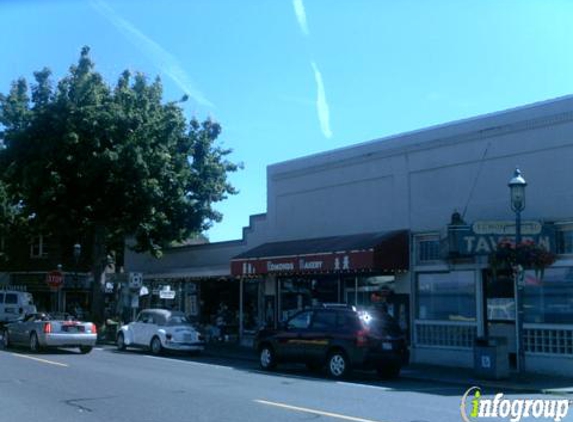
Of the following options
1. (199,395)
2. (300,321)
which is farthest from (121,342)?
(199,395)

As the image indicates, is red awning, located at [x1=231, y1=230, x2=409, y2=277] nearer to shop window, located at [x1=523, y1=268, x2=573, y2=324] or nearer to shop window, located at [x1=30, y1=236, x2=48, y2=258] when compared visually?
shop window, located at [x1=523, y1=268, x2=573, y2=324]

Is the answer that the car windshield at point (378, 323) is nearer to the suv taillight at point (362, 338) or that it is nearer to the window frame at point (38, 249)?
the suv taillight at point (362, 338)

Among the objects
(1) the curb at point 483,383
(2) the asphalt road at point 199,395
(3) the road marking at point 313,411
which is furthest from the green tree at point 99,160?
(3) the road marking at point 313,411

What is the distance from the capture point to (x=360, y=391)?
567 inches

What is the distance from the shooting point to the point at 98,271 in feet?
105

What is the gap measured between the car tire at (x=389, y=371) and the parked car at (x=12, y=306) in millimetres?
25681

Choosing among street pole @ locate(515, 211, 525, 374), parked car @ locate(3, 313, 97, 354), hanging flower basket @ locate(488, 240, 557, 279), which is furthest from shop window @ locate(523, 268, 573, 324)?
parked car @ locate(3, 313, 97, 354)

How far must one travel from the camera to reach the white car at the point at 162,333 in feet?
76.6

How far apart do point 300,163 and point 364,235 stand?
463cm

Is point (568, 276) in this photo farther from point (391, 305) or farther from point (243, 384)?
point (243, 384)

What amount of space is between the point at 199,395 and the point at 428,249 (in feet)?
34.4

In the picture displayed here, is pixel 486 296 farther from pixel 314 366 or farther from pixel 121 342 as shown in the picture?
pixel 121 342

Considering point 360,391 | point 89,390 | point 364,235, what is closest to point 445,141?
point 364,235

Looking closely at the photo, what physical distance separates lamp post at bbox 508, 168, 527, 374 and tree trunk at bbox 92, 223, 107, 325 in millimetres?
18872
